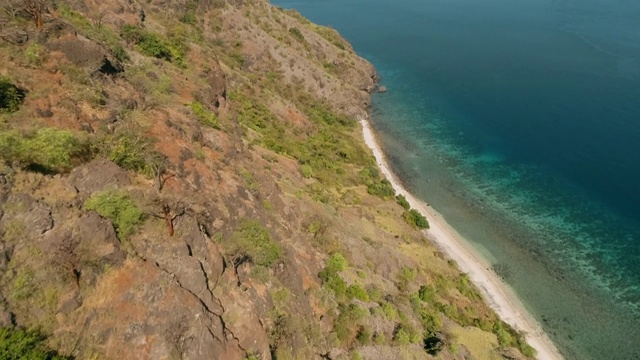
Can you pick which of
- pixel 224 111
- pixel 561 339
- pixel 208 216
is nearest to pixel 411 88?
pixel 224 111

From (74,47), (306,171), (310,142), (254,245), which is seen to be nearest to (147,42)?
(74,47)

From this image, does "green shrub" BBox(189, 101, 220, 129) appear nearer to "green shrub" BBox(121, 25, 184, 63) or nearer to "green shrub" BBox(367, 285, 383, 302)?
"green shrub" BBox(121, 25, 184, 63)

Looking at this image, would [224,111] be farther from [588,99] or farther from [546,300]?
[588,99]

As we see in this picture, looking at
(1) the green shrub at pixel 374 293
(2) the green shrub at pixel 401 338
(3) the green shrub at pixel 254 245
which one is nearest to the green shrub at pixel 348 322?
(1) the green shrub at pixel 374 293

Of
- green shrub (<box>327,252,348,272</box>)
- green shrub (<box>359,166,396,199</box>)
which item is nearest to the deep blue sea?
green shrub (<box>359,166,396,199</box>)

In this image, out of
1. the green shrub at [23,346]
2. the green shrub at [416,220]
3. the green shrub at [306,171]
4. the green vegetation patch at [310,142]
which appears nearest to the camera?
the green shrub at [23,346]

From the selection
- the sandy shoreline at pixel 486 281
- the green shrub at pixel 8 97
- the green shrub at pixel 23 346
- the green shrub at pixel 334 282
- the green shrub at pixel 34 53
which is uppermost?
the green shrub at pixel 34 53

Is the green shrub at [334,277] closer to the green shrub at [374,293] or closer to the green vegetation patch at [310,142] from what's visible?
the green shrub at [374,293]
